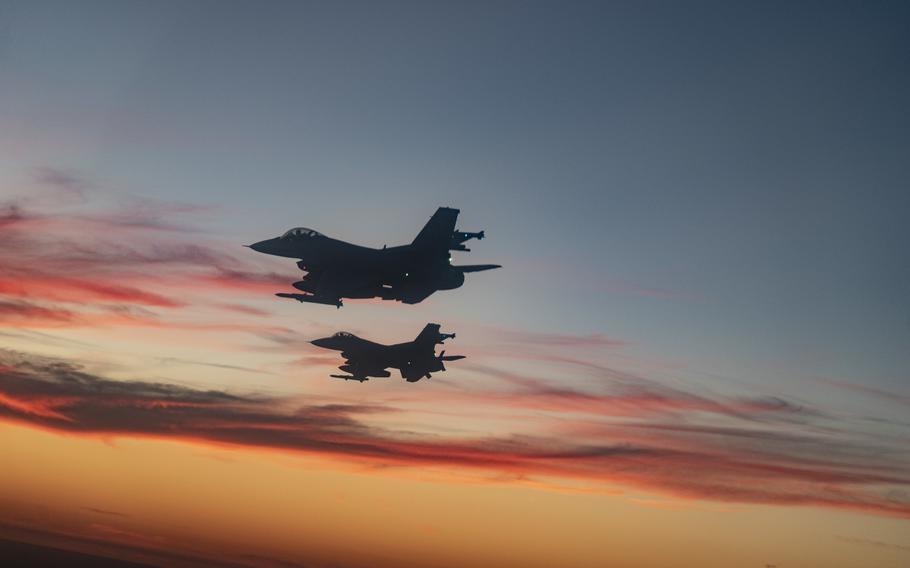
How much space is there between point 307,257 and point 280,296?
300 inches

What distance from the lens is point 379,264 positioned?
8238 cm

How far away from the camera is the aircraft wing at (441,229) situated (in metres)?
80.9

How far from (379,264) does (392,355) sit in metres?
25.6

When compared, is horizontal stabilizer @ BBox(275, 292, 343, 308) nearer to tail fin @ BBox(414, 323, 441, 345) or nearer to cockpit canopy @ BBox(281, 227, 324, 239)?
cockpit canopy @ BBox(281, 227, 324, 239)

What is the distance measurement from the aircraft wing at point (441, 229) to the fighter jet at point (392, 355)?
23.5 metres

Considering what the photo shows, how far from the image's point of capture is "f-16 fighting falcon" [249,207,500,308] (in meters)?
81.0

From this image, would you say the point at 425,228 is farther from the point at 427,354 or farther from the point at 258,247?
the point at 427,354

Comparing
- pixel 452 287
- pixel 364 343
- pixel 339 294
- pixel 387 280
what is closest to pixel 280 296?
pixel 339 294

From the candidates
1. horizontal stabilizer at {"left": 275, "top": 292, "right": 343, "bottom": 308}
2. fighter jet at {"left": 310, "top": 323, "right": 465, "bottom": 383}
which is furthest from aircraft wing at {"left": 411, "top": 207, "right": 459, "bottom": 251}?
fighter jet at {"left": 310, "top": 323, "right": 465, "bottom": 383}

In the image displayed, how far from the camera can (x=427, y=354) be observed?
339ft

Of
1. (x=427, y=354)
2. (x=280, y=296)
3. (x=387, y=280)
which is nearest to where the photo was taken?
(x=280, y=296)

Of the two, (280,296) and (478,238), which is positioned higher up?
(478,238)

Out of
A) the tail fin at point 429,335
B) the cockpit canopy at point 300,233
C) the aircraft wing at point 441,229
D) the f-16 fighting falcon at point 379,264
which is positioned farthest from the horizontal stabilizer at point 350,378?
the aircraft wing at point 441,229

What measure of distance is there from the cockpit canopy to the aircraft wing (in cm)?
1280
